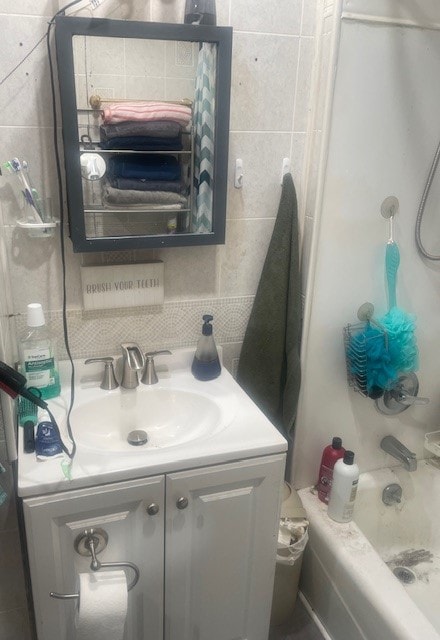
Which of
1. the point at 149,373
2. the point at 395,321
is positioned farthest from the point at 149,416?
the point at 395,321

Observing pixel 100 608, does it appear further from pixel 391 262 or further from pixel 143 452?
pixel 391 262

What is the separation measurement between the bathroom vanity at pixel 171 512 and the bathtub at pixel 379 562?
0.24 m

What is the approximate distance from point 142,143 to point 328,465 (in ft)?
3.61

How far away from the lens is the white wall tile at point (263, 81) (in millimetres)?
1320

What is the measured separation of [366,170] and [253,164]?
317mm

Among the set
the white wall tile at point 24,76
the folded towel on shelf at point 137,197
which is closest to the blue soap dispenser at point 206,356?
the folded towel on shelf at point 137,197

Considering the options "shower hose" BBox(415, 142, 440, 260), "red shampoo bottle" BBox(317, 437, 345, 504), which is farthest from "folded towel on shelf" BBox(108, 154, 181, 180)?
"red shampoo bottle" BBox(317, 437, 345, 504)

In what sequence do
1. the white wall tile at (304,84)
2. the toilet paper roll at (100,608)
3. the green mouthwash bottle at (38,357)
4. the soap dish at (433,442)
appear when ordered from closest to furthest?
the toilet paper roll at (100,608)
the green mouthwash bottle at (38,357)
the white wall tile at (304,84)
the soap dish at (433,442)

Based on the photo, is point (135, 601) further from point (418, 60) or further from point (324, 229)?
point (418, 60)

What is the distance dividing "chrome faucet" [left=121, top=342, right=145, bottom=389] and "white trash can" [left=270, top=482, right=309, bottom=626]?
594 mm

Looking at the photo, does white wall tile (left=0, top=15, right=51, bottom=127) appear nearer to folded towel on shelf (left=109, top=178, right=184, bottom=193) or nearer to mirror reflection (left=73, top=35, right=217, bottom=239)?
mirror reflection (left=73, top=35, right=217, bottom=239)

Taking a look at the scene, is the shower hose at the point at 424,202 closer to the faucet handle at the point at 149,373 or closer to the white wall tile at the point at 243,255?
the white wall tile at the point at 243,255

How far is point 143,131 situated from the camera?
1.25m

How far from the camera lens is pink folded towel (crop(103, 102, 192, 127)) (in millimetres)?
1218
